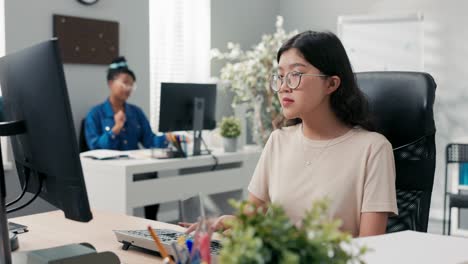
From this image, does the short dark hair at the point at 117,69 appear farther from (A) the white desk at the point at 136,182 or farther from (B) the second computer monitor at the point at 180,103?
(A) the white desk at the point at 136,182

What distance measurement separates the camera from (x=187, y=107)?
394 centimetres

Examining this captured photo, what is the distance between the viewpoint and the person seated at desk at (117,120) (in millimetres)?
4246

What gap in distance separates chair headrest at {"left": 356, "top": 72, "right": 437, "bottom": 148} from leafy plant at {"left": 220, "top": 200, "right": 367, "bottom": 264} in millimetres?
1185

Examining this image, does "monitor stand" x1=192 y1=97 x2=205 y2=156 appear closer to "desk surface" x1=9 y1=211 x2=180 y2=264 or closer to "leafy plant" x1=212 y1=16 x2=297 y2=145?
"leafy plant" x1=212 y1=16 x2=297 y2=145

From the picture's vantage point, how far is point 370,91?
1.80 meters

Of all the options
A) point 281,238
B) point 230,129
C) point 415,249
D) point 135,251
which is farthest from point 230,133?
point 281,238

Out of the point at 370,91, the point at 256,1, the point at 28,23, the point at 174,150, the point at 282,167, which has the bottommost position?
the point at 174,150

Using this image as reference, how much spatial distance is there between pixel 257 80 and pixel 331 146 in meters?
3.72

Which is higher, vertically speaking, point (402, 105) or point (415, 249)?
point (402, 105)

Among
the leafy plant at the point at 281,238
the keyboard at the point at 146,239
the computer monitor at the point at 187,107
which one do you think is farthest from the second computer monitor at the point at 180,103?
the leafy plant at the point at 281,238

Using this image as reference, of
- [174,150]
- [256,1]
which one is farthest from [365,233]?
[256,1]

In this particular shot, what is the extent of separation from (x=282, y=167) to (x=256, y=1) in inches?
179

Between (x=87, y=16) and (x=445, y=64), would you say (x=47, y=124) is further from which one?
(x=445, y=64)

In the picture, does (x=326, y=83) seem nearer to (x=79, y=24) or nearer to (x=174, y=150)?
(x=174, y=150)
